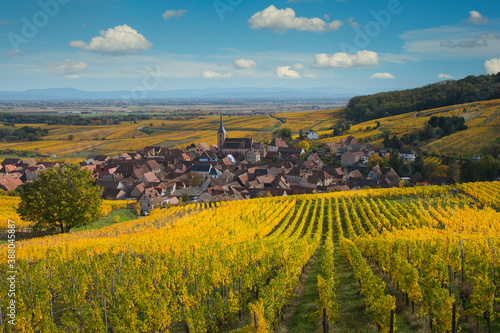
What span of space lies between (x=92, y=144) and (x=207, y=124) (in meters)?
68.4

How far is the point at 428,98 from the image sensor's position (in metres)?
134

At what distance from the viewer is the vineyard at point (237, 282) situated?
12406mm

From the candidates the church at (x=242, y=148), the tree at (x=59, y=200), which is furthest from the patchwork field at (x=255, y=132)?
the tree at (x=59, y=200)

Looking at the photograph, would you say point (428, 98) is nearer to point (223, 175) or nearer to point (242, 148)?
point (242, 148)

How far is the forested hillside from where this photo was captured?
128 metres

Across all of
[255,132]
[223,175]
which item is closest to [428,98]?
[255,132]

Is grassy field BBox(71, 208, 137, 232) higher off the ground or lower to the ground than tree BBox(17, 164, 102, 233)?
lower

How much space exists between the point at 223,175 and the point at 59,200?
47.3 meters

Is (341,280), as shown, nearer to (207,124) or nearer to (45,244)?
(45,244)

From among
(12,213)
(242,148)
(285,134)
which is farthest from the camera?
(285,134)

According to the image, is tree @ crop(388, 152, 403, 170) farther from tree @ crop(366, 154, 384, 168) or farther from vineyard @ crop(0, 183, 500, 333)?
vineyard @ crop(0, 183, 500, 333)

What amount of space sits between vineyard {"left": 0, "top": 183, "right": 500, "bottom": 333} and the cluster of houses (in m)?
29.7

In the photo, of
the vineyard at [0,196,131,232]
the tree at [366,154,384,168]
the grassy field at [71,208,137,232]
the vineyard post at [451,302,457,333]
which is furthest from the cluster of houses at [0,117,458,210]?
the vineyard post at [451,302,457,333]

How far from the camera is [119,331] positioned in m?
11.8
